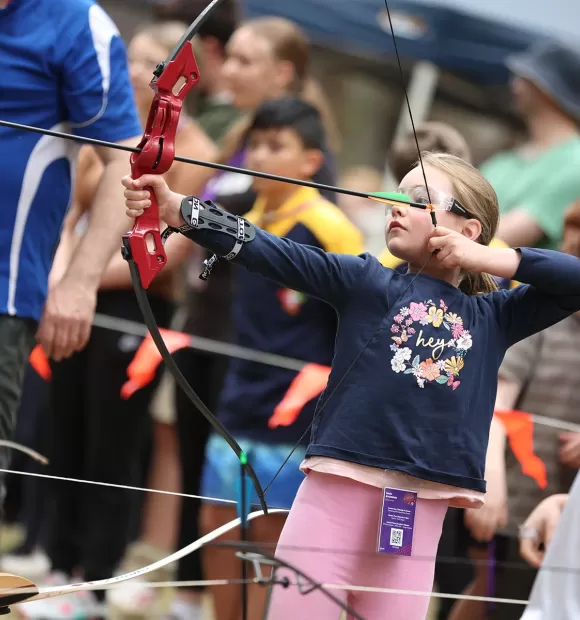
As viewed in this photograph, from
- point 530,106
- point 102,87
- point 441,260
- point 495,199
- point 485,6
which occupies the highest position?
point 485,6

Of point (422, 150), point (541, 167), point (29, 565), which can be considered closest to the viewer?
point (422, 150)

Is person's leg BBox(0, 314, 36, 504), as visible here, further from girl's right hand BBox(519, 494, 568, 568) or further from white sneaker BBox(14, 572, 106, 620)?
girl's right hand BBox(519, 494, 568, 568)

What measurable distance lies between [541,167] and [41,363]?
1.08m

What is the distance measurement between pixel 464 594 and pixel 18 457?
1.41 meters

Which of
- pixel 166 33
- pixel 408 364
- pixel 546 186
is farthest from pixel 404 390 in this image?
pixel 166 33

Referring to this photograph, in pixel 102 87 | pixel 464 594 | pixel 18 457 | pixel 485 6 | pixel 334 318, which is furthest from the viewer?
pixel 485 6

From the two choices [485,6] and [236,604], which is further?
[485,6]

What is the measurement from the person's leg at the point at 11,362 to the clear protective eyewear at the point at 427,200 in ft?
2.01

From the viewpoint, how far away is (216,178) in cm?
273

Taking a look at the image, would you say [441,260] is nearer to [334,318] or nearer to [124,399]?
[334,318]

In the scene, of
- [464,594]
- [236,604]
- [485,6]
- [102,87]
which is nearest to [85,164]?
[102,87]

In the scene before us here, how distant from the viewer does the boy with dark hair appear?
2.28 metres

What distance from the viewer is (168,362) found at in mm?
1571

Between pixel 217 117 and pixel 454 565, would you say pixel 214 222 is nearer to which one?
pixel 454 565
